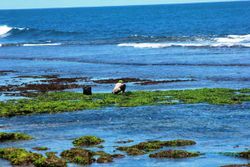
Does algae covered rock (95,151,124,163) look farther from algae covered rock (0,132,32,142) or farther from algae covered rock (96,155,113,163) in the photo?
algae covered rock (0,132,32,142)

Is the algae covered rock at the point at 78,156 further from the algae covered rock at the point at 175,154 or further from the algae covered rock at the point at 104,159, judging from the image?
the algae covered rock at the point at 175,154

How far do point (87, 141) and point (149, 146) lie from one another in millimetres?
2527

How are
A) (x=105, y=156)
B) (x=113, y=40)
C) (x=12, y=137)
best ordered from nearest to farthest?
(x=105, y=156) < (x=12, y=137) < (x=113, y=40)

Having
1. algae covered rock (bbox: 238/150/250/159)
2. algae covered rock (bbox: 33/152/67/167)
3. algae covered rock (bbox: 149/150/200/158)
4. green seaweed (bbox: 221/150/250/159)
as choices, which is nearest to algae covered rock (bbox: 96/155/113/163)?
algae covered rock (bbox: 33/152/67/167)

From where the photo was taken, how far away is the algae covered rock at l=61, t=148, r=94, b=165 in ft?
67.8

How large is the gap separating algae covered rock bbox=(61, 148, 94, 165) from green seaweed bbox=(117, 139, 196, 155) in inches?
54.1

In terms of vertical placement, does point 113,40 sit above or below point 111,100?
above

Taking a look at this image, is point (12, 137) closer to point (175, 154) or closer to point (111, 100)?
point (175, 154)

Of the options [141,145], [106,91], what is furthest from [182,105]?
[141,145]

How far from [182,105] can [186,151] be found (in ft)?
34.8

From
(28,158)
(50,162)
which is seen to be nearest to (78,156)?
(50,162)

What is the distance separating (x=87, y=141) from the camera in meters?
23.5

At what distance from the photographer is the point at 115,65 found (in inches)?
2232

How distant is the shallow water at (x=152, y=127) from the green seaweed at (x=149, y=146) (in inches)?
16.1
